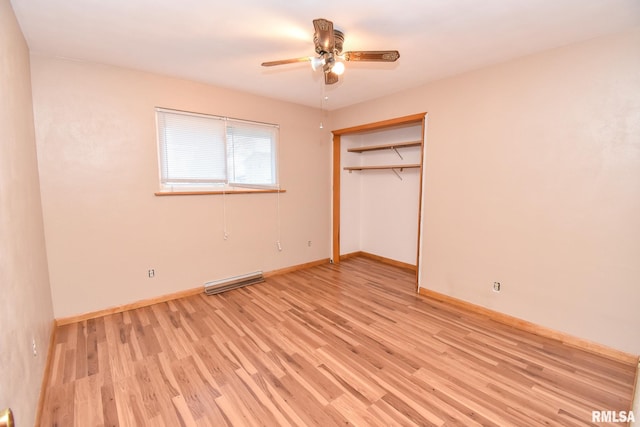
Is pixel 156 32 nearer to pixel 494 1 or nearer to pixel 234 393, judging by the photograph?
pixel 494 1

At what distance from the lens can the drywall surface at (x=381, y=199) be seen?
15.0ft

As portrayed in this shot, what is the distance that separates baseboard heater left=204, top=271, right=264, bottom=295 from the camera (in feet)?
11.9

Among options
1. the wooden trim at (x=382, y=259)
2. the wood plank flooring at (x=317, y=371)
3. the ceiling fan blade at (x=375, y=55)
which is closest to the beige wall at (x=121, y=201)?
the wood plank flooring at (x=317, y=371)

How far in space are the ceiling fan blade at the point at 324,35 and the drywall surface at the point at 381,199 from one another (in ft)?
9.13

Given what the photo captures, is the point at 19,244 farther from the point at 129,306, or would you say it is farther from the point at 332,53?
the point at 332,53

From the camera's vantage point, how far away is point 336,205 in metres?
4.97

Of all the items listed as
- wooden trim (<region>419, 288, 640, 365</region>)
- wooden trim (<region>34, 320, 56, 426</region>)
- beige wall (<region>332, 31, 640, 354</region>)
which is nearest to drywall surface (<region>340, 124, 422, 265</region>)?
beige wall (<region>332, 31, 640, 354</region>)

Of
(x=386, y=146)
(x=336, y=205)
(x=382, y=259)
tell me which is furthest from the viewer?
(x=382, y=259)

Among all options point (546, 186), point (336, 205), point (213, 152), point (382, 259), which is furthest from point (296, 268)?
point (546, 186)

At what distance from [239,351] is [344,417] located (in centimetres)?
108

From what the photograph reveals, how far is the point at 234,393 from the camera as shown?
6.33 feet

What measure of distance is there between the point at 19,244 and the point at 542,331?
422cm

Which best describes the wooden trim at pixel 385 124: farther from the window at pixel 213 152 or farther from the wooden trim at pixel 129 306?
the wooden trim at pixel 129 306

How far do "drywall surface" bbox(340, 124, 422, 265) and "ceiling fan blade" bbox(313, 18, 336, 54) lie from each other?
2.78 meters
